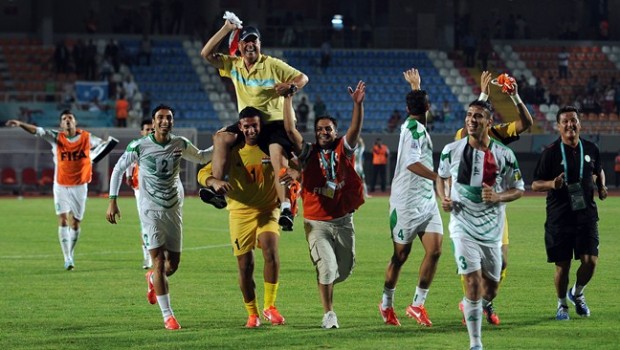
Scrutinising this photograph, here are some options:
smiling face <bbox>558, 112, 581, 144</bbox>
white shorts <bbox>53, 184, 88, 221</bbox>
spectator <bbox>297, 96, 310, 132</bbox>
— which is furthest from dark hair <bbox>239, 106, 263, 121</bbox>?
→ spectator <bbox>297, 96, 310, 132</bbox>

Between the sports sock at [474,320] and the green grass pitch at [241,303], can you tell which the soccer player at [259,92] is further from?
the sports sock at [474,320]

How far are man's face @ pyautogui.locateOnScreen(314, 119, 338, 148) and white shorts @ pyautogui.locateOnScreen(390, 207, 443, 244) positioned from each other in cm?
107

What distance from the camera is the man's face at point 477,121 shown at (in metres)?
11.3

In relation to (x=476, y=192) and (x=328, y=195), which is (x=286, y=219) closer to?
(x=328, y=195)

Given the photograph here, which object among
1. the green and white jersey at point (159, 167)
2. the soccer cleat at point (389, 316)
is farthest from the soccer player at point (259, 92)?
the soccer cleat at point (389, 316)

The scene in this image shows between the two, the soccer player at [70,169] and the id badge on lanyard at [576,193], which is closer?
the id badge on lanyard at [576,193]

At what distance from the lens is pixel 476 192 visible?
1133cm

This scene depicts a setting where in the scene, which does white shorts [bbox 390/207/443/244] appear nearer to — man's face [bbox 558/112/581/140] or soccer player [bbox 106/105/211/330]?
man's face [bbox 558/112/581/140]

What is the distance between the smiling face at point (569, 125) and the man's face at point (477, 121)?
2610 millimetres

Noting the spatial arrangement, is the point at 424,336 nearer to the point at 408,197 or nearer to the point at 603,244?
the point at 408,197

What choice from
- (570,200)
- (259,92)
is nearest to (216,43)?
(259,92)

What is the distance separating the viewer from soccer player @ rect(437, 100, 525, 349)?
1127cm

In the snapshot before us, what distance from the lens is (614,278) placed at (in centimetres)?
1850

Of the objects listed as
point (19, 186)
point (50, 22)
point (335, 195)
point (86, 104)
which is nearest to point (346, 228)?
point (335, 195)
